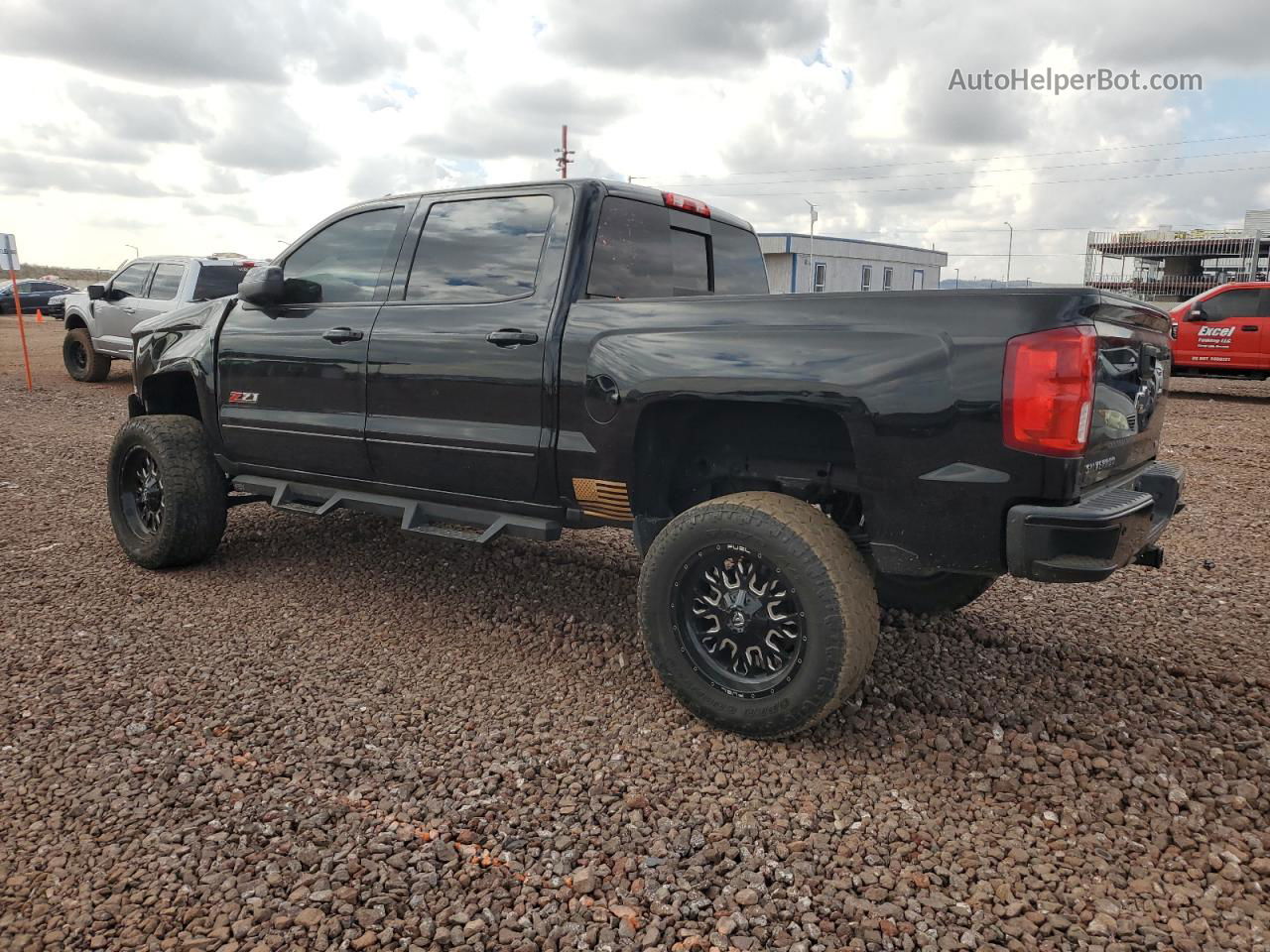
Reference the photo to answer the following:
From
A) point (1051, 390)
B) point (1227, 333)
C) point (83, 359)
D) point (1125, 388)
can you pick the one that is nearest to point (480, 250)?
point (1051, 390)

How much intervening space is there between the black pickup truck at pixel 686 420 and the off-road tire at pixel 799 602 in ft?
0.03

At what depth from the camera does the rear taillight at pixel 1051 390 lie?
2732 mm

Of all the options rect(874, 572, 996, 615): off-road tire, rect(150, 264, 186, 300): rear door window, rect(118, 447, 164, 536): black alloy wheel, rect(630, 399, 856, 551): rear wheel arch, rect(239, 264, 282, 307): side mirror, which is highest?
rect(150, 264, 186, 300): rear door window

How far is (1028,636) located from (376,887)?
308 centimetres

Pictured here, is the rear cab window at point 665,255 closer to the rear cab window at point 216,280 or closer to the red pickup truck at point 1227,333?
the rear cab window at point 216,280

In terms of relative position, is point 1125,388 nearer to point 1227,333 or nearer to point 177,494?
point 177,494

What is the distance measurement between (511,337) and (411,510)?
1014mm

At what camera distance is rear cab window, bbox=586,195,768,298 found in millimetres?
3932

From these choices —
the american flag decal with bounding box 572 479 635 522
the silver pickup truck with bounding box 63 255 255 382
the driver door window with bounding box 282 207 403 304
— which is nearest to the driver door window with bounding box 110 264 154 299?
the silver pickup truck with bounding box 63 255 255 382

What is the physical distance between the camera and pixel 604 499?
3.68 metres

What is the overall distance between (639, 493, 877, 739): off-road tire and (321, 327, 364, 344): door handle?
6.18 feet

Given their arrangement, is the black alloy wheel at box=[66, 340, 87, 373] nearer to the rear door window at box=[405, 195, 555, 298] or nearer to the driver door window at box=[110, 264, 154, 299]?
the driver door window at box=[110, 264, 154, 299]

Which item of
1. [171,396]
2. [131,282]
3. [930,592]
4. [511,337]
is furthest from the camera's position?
[131,282]

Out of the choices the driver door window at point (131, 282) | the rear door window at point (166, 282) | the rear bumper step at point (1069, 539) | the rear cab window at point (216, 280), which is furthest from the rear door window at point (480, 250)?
the driver door window at point (131, 282)
